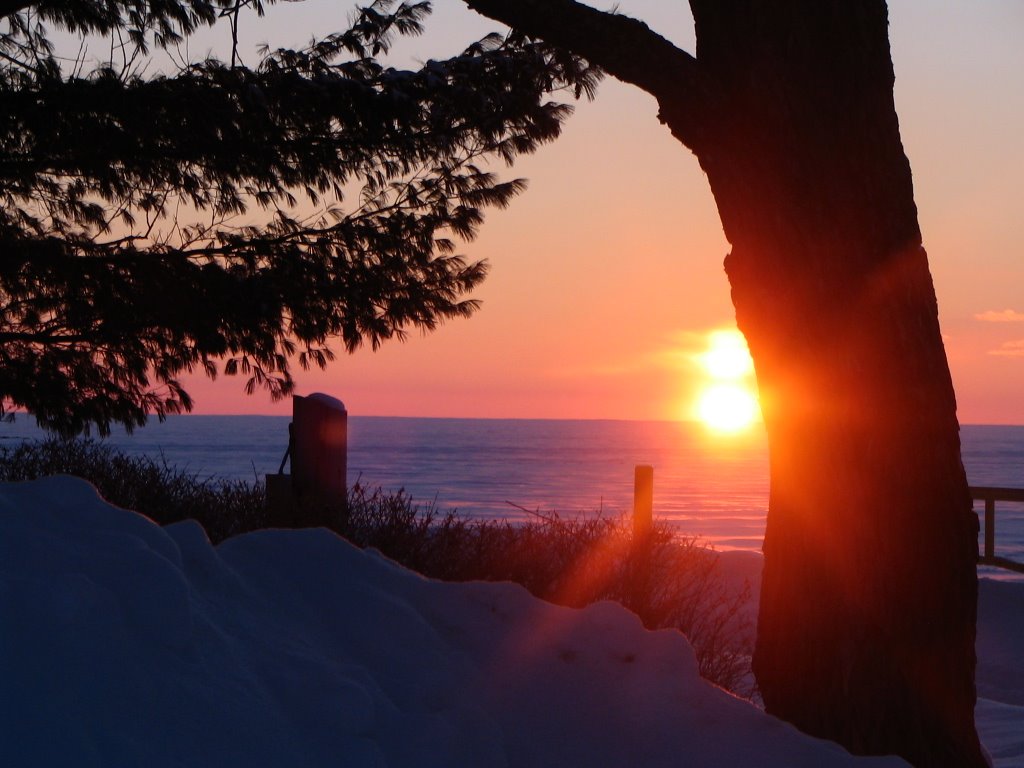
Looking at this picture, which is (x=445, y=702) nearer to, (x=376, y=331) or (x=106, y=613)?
(x=106, y=613)

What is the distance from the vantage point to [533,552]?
27.6 feet

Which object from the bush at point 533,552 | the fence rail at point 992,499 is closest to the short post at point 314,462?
the bush at point 533,552

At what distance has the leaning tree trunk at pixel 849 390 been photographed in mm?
3861

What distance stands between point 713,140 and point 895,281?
3.01 ft

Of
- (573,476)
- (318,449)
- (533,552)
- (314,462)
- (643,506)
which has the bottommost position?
(573,476)

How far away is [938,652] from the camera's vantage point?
3.90 metres

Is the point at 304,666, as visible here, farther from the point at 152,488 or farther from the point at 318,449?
the point at 152,488

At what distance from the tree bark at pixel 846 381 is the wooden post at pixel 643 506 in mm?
4654

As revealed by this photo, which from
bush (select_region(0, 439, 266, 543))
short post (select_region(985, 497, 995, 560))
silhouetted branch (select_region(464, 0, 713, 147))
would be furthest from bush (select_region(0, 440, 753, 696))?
silhouetted branch (select_region(464, 0, 713, 147))

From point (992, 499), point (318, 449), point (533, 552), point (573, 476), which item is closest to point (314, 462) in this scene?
point (318, 449)

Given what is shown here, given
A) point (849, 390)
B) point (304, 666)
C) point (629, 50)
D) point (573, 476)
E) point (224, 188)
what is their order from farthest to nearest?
point (573, 476) < point (224, 188) < point (629, 50) < point (849, 390) < point (304, 666)

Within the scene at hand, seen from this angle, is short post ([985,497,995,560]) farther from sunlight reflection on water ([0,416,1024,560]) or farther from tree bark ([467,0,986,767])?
tree bark ([467,0,986,767])

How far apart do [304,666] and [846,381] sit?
7.39 ft

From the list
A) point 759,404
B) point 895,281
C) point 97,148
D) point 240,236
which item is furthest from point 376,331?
point 895,281
